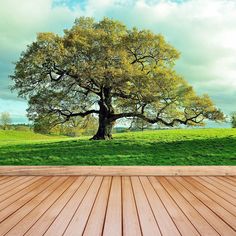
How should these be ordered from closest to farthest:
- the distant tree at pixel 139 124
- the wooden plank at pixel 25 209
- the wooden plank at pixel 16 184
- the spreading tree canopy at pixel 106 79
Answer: the wooden plank at pixel 25 209 → the wooden plank at pixel 16 184 → the spreading tree canopy at pixel 106 79 → the distant tree at pixel 139 124

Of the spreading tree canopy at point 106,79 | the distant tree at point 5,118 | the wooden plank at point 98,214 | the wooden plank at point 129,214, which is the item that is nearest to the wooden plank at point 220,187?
the wooden plank at point 129,214

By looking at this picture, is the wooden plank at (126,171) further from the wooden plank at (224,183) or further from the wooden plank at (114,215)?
the wooden plank at (114,215)

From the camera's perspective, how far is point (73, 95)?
10727 millimetres

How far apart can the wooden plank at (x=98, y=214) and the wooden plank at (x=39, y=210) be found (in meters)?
0.36

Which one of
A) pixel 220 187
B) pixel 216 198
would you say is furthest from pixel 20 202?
pixel 220 187

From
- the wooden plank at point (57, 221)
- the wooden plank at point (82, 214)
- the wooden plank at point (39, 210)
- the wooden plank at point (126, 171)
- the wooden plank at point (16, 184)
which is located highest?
the wooden plank at point (126, 171)

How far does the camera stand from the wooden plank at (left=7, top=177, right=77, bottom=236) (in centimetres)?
212

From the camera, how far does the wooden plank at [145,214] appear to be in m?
2.13

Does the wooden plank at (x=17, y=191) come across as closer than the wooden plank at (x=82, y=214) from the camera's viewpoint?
No

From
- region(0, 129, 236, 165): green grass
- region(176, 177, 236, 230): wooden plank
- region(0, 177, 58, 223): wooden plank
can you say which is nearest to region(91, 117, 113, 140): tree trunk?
region(0, 129, 236, 165): green grass

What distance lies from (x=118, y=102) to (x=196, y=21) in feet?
13.8

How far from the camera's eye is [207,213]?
2582 millimetres

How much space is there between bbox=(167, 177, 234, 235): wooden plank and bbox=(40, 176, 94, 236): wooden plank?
104 centimetres

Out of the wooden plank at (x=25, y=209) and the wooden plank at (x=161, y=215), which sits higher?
the wooden plank at (x=25, y=209)
